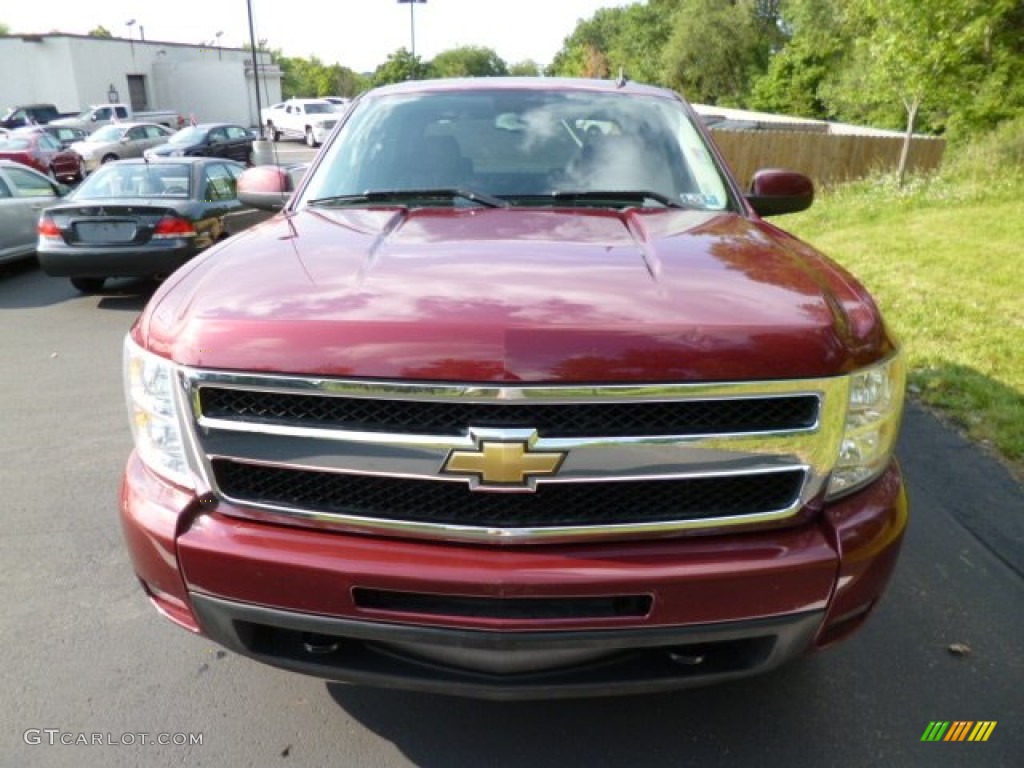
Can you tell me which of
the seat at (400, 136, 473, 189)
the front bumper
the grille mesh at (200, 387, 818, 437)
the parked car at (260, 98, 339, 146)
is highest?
the seat at (400, 136, 473, 189)

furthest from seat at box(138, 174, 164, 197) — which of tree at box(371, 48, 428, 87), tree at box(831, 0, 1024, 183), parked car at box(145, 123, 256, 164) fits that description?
tree at box(371, 48, 428, 87)

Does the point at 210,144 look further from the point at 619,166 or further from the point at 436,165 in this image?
the point at 619,166

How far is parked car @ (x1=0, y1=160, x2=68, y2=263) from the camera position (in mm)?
9688

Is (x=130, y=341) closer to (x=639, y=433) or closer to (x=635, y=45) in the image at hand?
(x=639, y=433)

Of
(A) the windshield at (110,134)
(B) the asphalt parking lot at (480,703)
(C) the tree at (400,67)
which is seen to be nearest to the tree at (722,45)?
(C) the tree at (400,67)

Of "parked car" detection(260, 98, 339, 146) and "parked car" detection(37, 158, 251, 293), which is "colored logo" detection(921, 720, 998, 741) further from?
"parked car" detection(260, 98, 339, 146)

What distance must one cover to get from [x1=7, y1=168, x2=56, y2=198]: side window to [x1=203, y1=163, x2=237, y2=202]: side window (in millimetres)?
2677

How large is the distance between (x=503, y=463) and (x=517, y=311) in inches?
13.7

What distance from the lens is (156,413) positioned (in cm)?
198

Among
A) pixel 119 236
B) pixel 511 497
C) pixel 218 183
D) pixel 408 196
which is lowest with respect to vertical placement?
pixel 119 236

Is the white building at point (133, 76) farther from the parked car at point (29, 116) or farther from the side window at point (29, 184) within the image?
the side window at point (29, 184)

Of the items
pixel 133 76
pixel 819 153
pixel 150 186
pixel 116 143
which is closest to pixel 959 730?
pixel 150 186

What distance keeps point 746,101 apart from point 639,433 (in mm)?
59486

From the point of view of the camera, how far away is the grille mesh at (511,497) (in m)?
1.86
